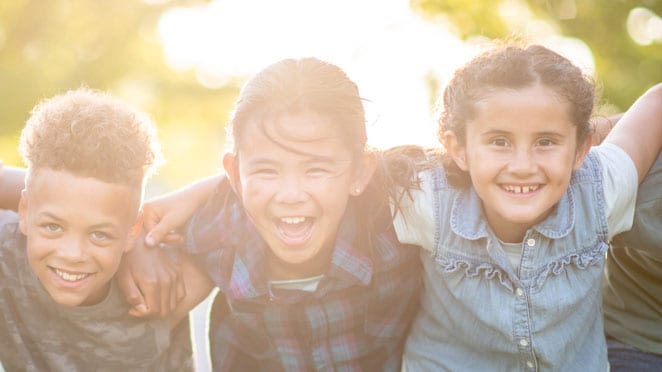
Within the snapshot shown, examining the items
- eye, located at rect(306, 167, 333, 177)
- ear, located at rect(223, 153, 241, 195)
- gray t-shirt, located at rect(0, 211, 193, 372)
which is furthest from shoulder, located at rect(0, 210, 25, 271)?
eye, located at rect(306, 167, 333, 177)

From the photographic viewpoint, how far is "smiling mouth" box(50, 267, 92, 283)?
257 cm

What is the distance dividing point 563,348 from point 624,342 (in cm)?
39

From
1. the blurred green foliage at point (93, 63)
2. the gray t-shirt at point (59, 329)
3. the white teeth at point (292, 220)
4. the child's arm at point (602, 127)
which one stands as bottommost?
the gray t-shirt at point (59, 329)

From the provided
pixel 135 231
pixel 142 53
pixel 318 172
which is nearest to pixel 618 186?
pixel 318 172

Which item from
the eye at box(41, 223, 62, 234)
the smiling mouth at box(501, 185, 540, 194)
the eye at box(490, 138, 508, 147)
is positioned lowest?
the eye at box(41, 223, 62, 234)

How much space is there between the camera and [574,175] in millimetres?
2656

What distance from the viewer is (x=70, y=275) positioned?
8.45 feet

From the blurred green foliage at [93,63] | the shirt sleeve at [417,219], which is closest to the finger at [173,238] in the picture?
the shirt sleeve at [417,219]

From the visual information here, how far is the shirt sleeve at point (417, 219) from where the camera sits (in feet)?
8.72

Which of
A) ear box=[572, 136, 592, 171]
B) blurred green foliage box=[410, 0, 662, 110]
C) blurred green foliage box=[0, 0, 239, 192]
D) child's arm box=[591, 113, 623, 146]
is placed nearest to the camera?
ear box=[572, 136, 592, 171]

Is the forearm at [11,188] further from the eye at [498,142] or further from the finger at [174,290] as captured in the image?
the eye at [498,142]

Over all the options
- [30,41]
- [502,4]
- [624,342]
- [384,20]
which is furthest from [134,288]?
[30,41]

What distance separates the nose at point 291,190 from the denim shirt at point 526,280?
44cm

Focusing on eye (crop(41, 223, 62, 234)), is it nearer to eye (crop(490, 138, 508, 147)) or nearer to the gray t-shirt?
the gray t-shirt
